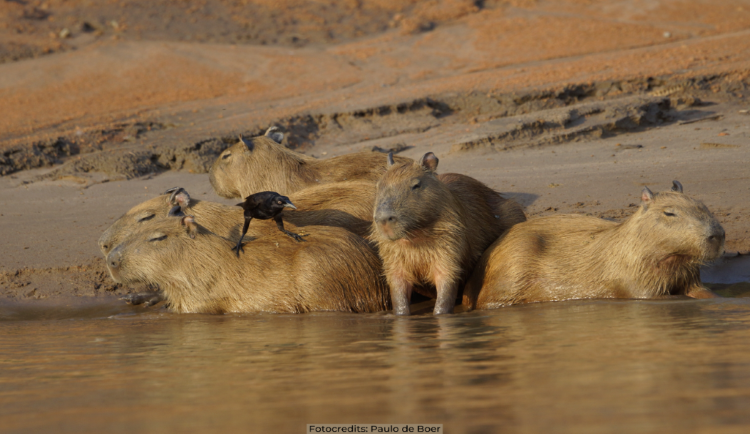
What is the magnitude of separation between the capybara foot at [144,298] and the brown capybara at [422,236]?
193cm

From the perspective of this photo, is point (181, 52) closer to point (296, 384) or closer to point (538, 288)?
point (538, 288)

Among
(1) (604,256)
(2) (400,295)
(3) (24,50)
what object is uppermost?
(3) (24,50)

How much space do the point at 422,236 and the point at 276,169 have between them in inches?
114

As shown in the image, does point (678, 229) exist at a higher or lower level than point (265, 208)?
lower

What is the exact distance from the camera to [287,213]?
20.1ft

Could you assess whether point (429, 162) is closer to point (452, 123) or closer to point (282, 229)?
point (282, 229)

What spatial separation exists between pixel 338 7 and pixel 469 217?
19.8 m

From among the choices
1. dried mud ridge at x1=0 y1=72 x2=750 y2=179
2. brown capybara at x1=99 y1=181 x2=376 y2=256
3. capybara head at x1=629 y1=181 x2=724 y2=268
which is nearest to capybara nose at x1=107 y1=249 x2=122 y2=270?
brown capybara at x1=99 y1=181 x2=376 y2=256

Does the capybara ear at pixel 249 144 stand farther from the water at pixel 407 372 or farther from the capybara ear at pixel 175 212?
the water at pixel 407 372

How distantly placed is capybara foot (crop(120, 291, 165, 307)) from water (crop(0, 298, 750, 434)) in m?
1.16

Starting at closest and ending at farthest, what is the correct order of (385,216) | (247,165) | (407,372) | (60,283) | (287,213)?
1. (407,372)
2. (385,216)
3. (287,213)
4. (60,283)
5. (247,165)

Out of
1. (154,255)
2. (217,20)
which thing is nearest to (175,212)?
(154,255)

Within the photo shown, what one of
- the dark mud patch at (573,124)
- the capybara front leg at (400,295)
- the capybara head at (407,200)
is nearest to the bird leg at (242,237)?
the capybara head at (407,200)

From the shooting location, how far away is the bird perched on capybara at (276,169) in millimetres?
7531
